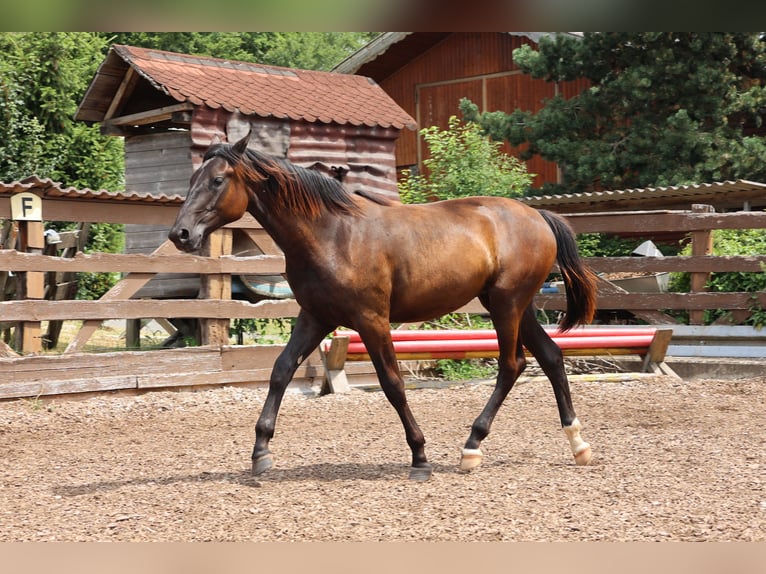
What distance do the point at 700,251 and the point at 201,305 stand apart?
18.5ft

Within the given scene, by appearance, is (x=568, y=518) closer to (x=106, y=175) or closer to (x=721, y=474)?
(x=721, y=474)

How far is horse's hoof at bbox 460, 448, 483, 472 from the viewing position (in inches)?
209

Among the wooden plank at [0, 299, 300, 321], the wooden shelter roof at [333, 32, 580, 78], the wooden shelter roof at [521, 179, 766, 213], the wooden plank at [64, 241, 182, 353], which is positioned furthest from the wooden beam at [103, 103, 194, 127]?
the wooden shelter roof at [333, 32, 580, 78]

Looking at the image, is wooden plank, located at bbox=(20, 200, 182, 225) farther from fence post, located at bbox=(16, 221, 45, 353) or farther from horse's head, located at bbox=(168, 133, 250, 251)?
horse's head, located at bbox=(168, 133, 250, 251)

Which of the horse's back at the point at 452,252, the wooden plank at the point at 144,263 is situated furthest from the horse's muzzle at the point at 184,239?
the wooden plank at the point at 144,263

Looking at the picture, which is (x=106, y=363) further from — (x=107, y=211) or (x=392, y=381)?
(x=392, y=381)

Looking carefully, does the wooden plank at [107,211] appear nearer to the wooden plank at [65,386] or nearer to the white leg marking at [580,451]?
the wooden plank at [65,386]

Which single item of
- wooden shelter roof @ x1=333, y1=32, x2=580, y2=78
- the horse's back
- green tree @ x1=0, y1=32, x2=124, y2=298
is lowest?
the horse's back

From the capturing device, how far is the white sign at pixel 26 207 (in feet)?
26.4

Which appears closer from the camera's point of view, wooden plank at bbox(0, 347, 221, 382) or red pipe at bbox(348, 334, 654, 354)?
wooden plank at bbox(0, 347, 221, 382)

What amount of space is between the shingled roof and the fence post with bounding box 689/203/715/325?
15.1 feet

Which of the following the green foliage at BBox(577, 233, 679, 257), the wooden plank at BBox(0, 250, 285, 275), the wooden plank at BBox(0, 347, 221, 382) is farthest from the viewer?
the green foliage at BBox(577, 233, 679, 257)

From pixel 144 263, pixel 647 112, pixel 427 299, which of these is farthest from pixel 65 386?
pixel 647 112

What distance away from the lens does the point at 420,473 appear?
16.6 feet
